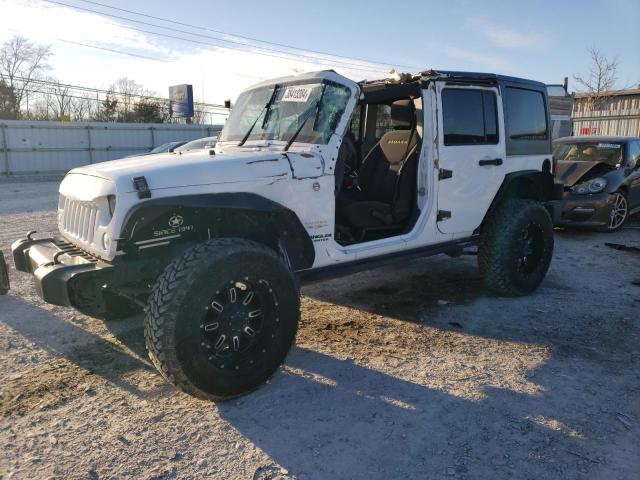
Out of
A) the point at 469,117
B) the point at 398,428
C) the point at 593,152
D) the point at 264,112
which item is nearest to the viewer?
the point at 398,428

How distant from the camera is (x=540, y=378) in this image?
347 centimetres

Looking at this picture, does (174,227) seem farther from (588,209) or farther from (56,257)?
(588,209)

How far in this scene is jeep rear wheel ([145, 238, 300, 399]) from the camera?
286 centimetres

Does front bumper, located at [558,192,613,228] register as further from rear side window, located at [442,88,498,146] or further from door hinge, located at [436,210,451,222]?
door hinge, located at [436,210,451,222]

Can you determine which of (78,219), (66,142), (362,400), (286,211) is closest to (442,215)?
(286,211)

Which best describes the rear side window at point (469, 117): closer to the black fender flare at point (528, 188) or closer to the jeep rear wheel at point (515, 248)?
the black fender flare at point (528, 188)

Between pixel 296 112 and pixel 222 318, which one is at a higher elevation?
pixel 296 112

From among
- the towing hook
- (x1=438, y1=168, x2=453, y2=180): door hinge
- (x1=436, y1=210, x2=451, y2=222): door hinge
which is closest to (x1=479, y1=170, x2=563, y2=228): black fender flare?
(x1=436, y1=210, x2=451, y2=222): door hinge

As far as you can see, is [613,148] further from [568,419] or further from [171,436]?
[171,436]

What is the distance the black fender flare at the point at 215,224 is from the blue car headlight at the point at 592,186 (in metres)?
6.54

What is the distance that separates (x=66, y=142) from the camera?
883 inches

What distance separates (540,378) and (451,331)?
98 centimetres

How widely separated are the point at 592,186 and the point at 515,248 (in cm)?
436

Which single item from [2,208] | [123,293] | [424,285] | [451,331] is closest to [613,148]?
[424,285]
